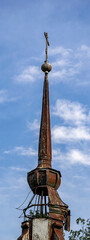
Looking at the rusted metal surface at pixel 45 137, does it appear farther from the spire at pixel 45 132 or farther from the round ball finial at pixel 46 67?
the round ball finial at pixel 46 67

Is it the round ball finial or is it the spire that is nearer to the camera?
the spire

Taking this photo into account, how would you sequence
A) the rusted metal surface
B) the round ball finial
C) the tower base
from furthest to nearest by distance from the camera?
the round ball finial → the rusted metal surface → the tower base

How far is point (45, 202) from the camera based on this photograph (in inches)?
1156

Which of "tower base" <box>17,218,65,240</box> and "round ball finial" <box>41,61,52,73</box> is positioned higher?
"round ball finial" <box>41,61,52,73</box>

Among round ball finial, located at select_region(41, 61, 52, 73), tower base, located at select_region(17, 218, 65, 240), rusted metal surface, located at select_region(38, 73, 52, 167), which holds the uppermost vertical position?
round ball finial, located at select_region(41, 61, 52, 73)

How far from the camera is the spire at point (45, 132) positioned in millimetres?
30656

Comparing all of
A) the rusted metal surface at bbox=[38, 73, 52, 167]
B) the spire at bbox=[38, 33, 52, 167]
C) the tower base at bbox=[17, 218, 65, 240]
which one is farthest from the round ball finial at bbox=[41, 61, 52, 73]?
the tower base at bbox=[17, 218, 65, 240]

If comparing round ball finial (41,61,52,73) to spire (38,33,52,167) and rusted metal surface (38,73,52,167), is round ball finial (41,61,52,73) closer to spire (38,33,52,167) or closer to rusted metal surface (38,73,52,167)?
spire (38,33,52,167)

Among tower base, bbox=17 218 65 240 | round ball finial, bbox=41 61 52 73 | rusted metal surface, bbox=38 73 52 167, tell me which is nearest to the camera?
tower base, bbox=17 218 65 240

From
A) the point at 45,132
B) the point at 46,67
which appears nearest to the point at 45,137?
the point at 45,132

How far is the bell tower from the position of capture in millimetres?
27328

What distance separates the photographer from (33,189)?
2959 centimetres

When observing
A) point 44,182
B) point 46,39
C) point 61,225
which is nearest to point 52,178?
point 44,182

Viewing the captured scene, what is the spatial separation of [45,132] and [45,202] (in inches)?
219
